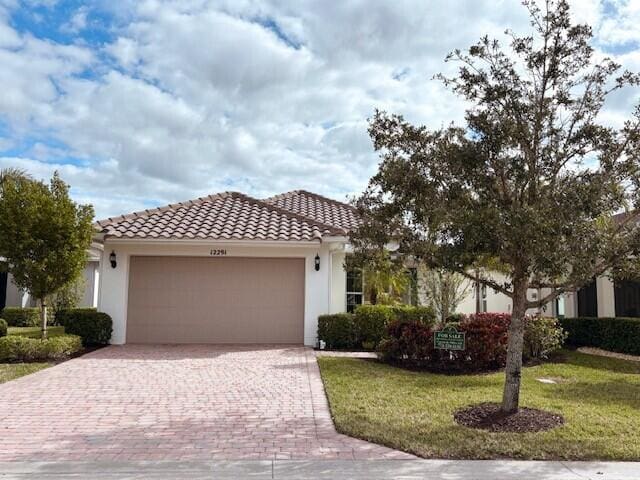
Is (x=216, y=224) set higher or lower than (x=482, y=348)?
higher

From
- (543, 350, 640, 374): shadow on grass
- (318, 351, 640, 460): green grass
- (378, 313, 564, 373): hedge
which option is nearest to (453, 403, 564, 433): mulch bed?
(318, 351, 640, 460): green grass

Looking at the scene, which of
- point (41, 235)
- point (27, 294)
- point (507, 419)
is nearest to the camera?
point (507, 419)

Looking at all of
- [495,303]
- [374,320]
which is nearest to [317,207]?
[374,320]

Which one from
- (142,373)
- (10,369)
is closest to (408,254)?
(142,373)

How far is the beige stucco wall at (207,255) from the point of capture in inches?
584

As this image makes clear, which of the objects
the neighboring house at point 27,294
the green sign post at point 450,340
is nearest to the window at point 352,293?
the green sign post at point 450,340

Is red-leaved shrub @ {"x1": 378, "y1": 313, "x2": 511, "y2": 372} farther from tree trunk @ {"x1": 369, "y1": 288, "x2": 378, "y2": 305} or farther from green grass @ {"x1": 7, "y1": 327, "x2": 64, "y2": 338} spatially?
green grass @ {"x1": 7, "y1": 327, "x2": 64, "y2": 338}

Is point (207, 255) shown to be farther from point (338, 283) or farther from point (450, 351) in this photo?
point (450, 351)

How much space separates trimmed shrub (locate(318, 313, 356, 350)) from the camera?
14.4m

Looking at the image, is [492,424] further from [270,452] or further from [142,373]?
[142,373]

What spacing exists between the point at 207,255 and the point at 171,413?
7980mm

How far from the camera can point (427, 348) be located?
11781mm

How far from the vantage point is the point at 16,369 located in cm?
1084

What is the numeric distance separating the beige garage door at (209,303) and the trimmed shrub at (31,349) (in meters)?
2.86
